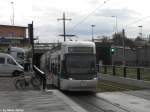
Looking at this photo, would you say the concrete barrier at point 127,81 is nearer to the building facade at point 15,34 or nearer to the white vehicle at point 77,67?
the white vehicle at point 77,67

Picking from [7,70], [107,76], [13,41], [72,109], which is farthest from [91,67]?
[13,41]

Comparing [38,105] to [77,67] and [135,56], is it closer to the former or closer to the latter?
[77,67]

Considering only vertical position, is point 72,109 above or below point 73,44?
below

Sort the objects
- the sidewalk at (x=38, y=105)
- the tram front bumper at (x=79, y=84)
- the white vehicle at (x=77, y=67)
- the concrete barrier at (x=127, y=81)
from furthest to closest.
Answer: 1. the concrete barrier at (x=127, y=81)
2. the white vehicle at (x=77, y=67)
3. the tram front bumper at (x=79, y=84)
4. the sidewalk at (x=38, y=105)

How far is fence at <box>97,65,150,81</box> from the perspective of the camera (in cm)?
2781

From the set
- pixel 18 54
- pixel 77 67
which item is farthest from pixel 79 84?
Answer: pixel 18 54

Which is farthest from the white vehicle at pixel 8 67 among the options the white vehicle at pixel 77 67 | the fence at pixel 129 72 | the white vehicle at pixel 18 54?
the white vehicle at pixel 77 67

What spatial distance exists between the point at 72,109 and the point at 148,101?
5596mm

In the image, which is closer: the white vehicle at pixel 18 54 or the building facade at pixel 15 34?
the white vehicle at pixel 18 54

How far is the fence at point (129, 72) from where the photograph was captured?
27.8 m

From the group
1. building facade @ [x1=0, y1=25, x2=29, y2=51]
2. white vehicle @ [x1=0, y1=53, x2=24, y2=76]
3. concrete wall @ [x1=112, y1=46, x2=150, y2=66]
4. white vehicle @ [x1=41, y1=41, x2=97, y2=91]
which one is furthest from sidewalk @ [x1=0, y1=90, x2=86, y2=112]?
building facade @ [x1=0, y1=25, x2=29, y2=51]

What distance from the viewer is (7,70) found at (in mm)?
42031

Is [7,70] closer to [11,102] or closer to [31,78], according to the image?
[31,78]

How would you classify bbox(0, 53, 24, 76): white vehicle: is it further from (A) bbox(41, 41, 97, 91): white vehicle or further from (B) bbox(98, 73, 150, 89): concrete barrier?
(A) bbox(41, 41, 97, 91): white vehicle
